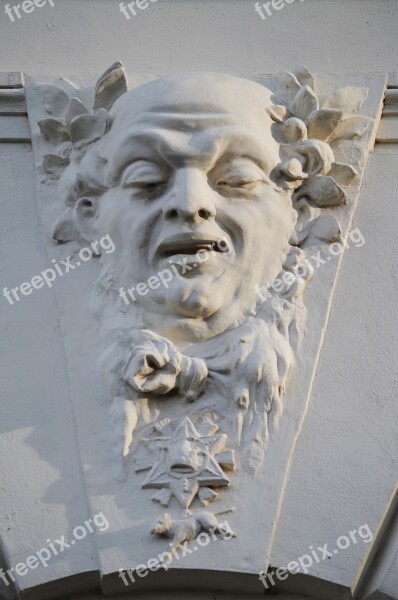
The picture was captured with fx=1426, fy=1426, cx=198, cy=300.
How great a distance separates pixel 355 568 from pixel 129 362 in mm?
911

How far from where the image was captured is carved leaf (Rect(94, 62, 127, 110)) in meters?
4.75

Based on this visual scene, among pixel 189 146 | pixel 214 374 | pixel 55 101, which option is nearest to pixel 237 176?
pixel 189 146

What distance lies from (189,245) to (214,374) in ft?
1.35

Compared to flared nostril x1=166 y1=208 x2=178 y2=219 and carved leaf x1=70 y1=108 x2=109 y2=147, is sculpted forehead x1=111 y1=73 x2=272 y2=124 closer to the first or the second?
carved leaf x1=70 y1=108 x2=109 y2=147

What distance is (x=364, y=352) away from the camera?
4.43 meters

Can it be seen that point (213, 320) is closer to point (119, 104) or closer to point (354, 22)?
point (119, 104)

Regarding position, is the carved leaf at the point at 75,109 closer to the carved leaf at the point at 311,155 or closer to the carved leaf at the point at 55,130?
the carved leaf at the point at 55,130

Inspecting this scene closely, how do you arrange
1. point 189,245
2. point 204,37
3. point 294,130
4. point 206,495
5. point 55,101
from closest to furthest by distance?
point 206,495 < point 189,245 < point 294,130 < point 55,101 < point 204,37

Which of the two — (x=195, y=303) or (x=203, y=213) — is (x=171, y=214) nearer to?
(x=203, y=213)

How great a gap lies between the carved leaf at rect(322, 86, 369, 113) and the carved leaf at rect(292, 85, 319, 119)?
10 cm

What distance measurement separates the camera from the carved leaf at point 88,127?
4711 millimetres

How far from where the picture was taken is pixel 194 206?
4.38 m

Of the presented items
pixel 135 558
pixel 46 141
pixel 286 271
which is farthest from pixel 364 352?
pixel 46 141

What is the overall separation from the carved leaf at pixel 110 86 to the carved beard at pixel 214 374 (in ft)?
2.68
